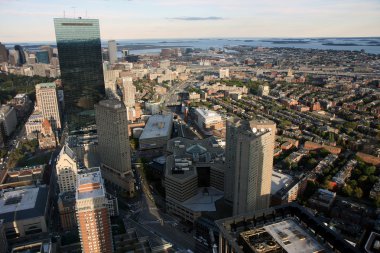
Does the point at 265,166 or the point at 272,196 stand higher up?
the point at 265,166

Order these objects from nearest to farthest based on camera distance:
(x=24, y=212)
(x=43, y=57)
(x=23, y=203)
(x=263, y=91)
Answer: (x=24, y=212), (x=23, y=203), (x=263, y=91), (x=43, y=57)

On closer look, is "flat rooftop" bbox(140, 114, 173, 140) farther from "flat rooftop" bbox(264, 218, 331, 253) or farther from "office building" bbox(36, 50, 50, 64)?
"office building" bbox(36, 50, 50, 64)

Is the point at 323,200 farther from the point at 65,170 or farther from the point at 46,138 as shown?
the point at 46,138

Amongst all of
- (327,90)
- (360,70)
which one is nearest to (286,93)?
(327,90)

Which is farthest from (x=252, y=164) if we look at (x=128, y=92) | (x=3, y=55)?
(x=3, y=55)

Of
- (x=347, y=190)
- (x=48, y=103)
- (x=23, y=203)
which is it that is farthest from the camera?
(x=48, y=103)

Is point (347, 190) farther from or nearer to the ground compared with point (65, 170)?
Answer: nearer to the ground

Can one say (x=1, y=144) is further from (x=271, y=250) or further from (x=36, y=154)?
(x=271, y=250)
